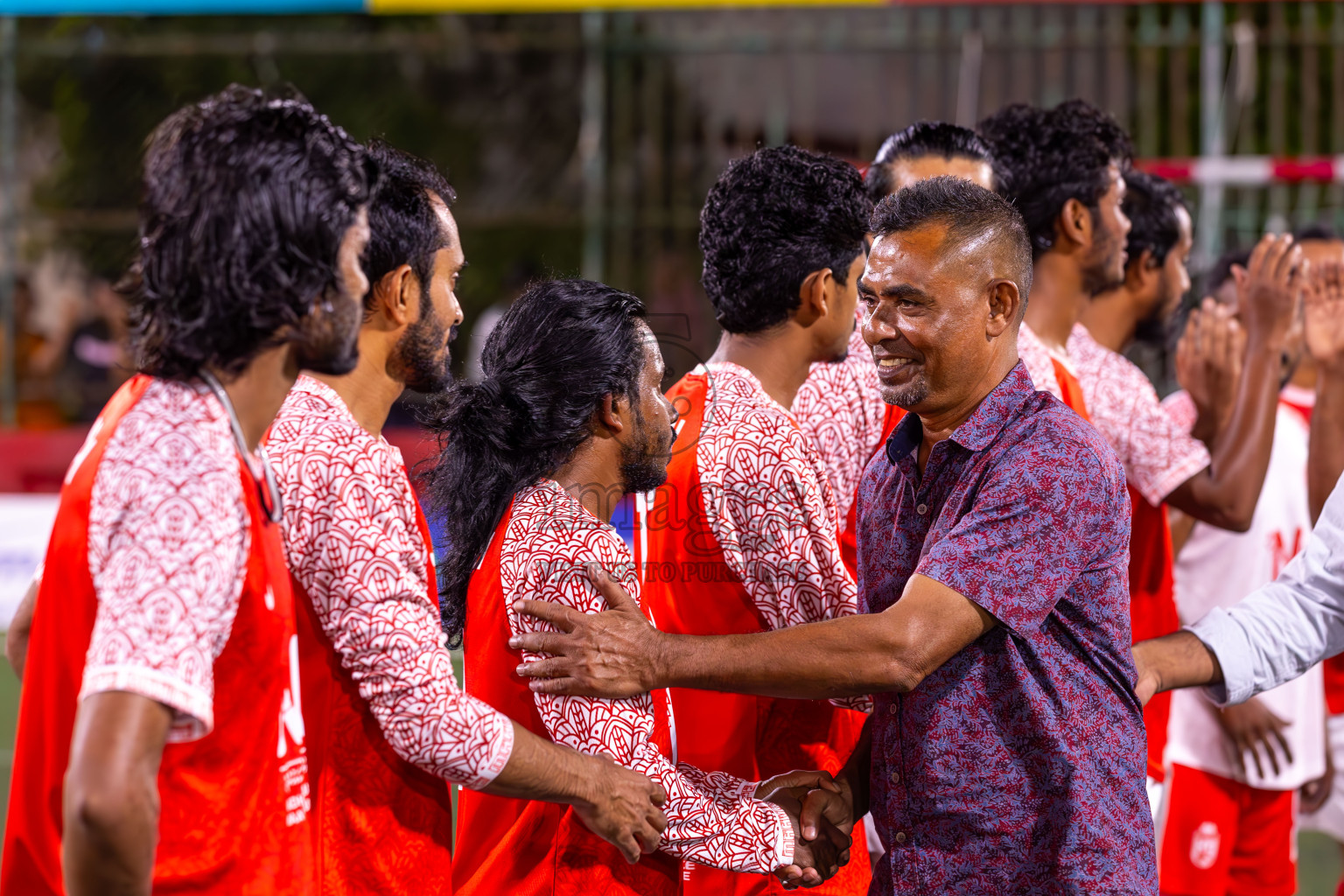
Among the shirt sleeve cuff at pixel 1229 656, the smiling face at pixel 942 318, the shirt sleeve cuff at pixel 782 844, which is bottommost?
the shirt sleeve cuff at pixel 782 844

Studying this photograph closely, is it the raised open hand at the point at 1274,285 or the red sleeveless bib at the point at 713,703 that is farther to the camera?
the raised open hand at the point at 1274,285

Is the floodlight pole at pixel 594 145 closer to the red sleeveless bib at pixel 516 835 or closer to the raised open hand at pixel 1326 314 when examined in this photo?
the raised open hand at pixel 1326 314

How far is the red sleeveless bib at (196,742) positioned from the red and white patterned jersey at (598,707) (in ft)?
1.62

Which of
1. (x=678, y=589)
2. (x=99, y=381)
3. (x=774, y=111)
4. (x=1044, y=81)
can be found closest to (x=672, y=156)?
(x=774, y=111)

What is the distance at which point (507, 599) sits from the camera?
238 centimetres

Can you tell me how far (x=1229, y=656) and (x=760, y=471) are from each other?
3.37ft

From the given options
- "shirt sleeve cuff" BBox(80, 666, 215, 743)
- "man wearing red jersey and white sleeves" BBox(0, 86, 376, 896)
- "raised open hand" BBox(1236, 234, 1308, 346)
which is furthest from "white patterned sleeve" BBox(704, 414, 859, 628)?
"raised open hand" BBox(1236, 234, 1308, 346)

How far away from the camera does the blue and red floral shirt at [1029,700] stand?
7.30 feet

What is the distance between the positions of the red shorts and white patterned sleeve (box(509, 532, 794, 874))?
2.36 meters

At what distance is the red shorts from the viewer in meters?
4.33

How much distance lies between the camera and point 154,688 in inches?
65.3

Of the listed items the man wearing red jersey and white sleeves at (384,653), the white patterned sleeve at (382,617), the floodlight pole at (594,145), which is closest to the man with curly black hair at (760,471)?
the man wearing red jersey and white sleeves at (384,653)

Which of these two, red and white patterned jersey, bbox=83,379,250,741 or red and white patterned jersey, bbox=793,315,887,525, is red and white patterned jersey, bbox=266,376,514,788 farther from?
red and white patterned jersey, bbox=793,315,887,525

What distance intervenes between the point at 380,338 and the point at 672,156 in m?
8.38
